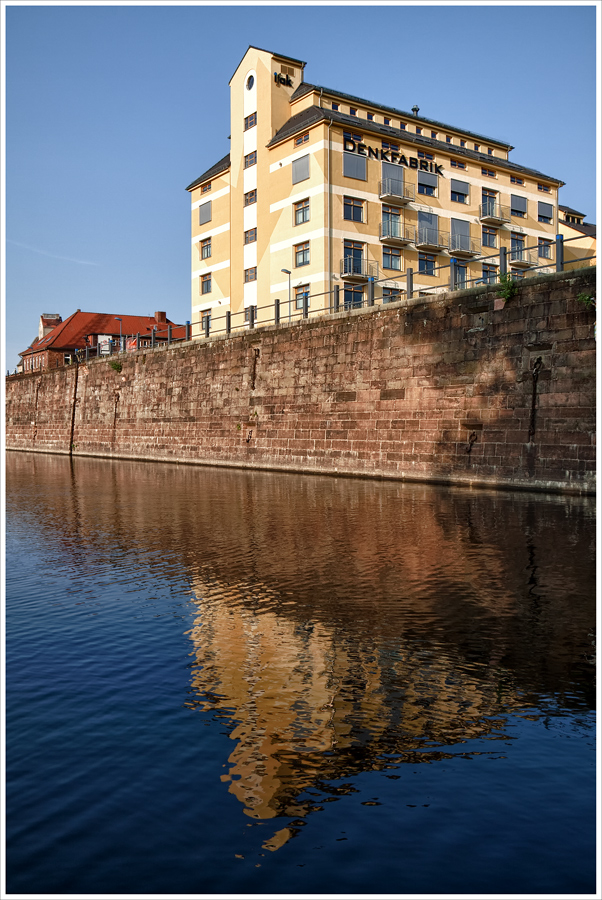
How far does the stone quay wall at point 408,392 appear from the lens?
57.7ft

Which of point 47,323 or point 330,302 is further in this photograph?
point 47,323

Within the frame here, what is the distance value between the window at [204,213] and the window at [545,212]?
68.3 feet

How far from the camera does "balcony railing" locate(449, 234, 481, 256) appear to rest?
4381 centimetres

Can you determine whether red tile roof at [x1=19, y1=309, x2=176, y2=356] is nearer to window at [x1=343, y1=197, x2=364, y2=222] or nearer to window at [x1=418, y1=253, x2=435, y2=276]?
window at [x1=418, y1=253, x2=435, y2=276]

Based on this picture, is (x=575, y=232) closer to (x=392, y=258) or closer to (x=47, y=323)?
(x=392, y=258)

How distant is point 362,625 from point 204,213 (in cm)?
4546

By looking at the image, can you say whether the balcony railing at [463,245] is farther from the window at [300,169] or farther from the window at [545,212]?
the window at [300,169]

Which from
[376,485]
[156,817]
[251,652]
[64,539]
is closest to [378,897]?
[156,817]

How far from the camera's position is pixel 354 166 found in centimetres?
3838

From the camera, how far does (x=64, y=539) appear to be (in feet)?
36.2

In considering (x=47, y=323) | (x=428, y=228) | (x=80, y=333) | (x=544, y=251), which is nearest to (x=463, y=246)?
(x=428, y=228)

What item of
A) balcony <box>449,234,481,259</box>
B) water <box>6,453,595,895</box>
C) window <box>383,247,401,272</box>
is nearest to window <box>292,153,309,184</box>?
window <box>383,247,401,272</box>

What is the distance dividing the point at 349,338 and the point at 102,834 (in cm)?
Result: 2181

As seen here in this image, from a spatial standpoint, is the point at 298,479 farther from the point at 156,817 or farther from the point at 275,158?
the point at 275,158
